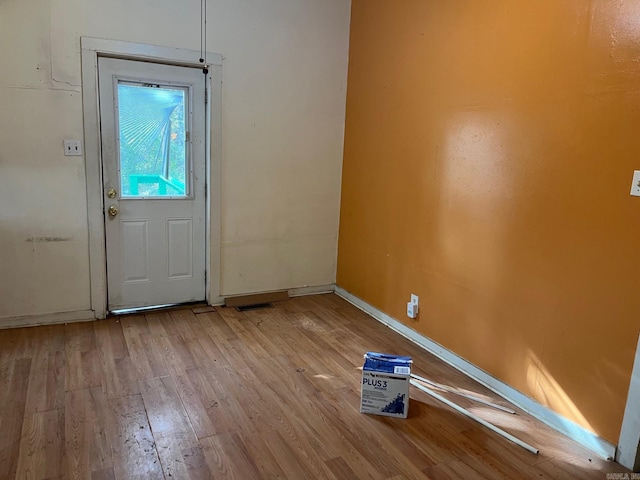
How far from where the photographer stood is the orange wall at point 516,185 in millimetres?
2092

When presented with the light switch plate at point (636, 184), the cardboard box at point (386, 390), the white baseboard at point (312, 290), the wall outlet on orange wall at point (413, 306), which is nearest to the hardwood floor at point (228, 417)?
the cardboard box at point (386, 390)

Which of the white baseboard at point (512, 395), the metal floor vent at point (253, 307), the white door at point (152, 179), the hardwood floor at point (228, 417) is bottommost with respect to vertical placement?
the hardwood floor at point (228, 417)

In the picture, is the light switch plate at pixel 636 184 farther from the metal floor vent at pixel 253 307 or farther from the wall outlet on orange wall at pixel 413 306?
the metal floor vent at pixel 253 307

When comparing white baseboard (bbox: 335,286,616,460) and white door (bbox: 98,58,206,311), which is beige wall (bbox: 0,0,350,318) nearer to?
white door (bbox: 98,58,206,311)

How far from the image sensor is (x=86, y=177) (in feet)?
11.0

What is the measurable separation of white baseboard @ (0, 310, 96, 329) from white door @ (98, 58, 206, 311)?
21cm

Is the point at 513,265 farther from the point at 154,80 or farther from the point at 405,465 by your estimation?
the point at 154,80

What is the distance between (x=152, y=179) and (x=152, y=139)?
308 mm

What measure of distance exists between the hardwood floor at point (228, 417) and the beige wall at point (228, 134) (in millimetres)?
603

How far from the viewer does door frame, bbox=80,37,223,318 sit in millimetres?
3273

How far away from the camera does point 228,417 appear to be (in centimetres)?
236

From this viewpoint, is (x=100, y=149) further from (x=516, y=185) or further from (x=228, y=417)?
(x=516, y=185)

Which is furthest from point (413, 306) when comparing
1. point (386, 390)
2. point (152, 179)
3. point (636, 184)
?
point (152, 179)

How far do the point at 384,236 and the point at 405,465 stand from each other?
198 centimetres
